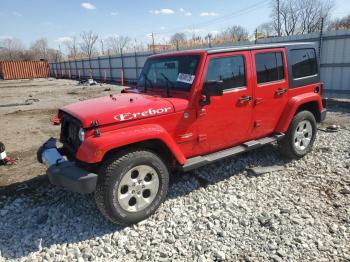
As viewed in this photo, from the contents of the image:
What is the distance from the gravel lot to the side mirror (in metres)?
1.31

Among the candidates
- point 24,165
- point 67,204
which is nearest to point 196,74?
point 67,204

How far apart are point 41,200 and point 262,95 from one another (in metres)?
3.54

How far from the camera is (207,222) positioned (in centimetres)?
361

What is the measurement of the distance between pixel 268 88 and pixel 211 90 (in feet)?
4.51

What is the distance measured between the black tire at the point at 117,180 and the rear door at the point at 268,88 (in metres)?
1.90

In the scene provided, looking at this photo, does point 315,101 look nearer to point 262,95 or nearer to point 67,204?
point 262,95

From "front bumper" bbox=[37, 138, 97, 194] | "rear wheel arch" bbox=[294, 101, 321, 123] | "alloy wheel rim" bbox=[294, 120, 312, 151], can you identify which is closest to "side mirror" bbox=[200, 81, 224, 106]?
"front bumper" bbox=[37, 138, 97, 194]

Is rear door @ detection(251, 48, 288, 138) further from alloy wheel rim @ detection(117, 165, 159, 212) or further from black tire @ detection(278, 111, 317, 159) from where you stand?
alloy wheel rim @ detection(117, 165, 159, 212)

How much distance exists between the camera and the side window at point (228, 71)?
13.4 feet

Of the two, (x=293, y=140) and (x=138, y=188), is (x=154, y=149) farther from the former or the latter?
(x=293, y=140)

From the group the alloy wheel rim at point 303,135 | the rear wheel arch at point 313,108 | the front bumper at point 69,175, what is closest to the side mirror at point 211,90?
the front bumper at point 69,175

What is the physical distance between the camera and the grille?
3736 millimetres

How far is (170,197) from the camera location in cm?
422

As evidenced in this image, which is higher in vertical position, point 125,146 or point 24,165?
point 125,146
